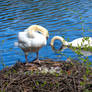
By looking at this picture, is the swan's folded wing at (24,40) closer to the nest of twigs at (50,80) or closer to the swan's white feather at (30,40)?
the swan's white feather at (30,40)

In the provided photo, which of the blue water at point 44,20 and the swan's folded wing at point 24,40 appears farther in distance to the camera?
the blue water at point 44,20

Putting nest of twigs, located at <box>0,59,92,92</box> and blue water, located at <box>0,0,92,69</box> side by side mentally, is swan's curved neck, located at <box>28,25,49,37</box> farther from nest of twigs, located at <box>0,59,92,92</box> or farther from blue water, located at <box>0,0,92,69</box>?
nest of twigs, located at <box>0,59,92,92</box>

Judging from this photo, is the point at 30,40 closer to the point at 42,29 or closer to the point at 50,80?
the point at 42,29

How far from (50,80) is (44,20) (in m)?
7.43

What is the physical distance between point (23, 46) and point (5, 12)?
854 centimetres

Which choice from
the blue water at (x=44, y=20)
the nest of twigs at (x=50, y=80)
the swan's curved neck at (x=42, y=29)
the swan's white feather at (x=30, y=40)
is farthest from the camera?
the blue water at (x=44, y=20)

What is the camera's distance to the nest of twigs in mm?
5332

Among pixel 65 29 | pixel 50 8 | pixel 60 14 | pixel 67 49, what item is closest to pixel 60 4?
pixel 50 8

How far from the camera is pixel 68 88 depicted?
5328 mm

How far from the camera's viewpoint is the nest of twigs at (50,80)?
5.33m

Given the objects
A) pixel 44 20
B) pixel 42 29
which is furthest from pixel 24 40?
pixel 44 20

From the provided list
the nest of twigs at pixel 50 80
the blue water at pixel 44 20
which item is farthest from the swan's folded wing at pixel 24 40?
the blue water at pixel 44 20

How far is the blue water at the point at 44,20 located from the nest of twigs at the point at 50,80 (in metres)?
1.87

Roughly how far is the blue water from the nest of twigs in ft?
6.13
